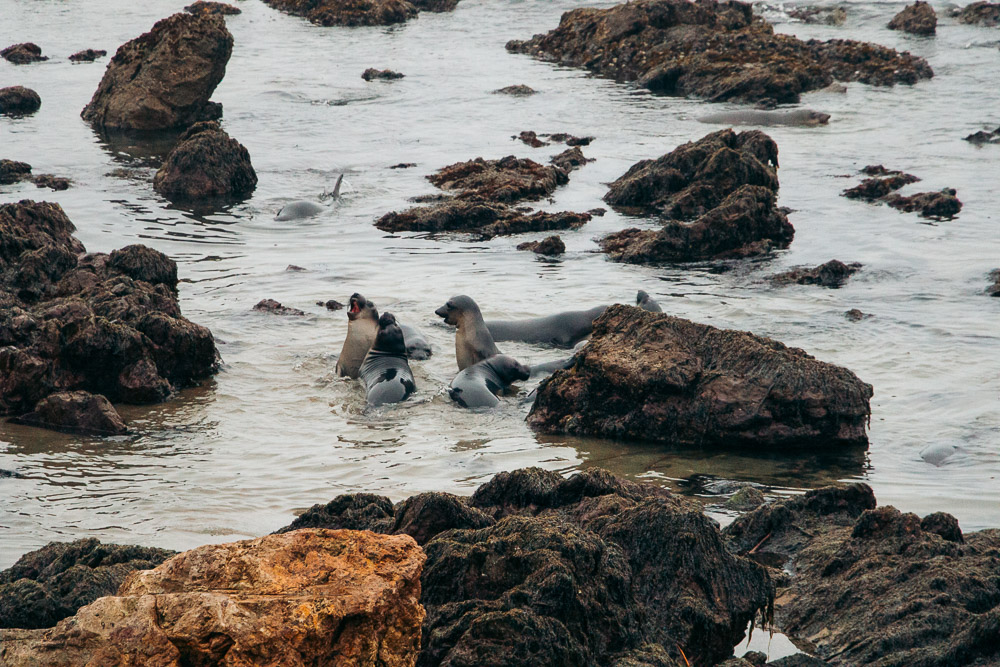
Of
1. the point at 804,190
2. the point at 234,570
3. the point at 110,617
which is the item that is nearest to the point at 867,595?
the point at 234,570

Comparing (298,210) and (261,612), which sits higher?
(261,612)

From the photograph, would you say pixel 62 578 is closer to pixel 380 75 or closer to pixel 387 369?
pixel 387 369

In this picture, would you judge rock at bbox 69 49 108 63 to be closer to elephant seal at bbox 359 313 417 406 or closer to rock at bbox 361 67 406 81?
rock at bbox 361 67 406 81

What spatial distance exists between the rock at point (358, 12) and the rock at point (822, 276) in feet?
92.5

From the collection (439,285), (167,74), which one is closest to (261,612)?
(439,285)

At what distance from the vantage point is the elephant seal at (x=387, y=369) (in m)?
9.11

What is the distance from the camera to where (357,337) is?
10164 mm

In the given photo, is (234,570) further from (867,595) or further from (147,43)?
(147,43)

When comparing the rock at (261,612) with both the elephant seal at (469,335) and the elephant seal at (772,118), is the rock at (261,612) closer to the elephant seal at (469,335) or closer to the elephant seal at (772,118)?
the elephant seal at (469,335)

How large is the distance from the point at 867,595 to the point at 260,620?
2.83m

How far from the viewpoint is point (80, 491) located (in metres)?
6.77

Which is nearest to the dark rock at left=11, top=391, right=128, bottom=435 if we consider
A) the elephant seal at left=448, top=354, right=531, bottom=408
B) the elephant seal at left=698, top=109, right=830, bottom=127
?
the elephant seal at left=448, top=354, right=531, bottom=408

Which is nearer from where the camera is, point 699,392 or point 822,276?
point 699,392

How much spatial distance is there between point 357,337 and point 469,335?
101 cm
